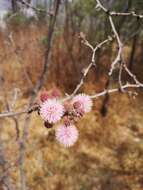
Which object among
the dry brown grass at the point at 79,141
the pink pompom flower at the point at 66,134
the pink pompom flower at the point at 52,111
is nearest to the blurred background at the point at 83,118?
the dry brown grass at the point at 79,141

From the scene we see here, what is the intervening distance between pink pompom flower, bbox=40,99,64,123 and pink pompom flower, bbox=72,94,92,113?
59 mm

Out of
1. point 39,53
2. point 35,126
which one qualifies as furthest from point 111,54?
point 35,126

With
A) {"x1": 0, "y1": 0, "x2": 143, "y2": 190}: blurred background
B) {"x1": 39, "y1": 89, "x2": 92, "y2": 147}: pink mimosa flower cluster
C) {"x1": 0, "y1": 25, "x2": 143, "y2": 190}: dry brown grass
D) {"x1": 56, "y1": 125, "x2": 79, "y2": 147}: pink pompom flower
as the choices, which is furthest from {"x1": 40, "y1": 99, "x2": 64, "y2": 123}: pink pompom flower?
{"x1": 0, "y1": 25, "x2": 143, "y2": 190}: dry brown grass

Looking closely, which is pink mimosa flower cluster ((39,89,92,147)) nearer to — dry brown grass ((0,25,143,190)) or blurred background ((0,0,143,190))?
blurred background ((0,0,143,190))

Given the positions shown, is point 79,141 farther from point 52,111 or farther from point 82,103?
point 52,111

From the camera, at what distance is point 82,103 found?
1475 millimetres

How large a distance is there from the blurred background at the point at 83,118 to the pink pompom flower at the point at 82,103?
292 cm

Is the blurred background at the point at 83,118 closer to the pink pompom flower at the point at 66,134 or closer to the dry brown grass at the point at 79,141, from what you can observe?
the dry brown grass at the point at 79,141

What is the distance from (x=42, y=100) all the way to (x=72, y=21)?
636cm

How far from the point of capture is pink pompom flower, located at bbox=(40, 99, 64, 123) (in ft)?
4.54

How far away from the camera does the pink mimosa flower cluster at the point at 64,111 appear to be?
1.40 metres

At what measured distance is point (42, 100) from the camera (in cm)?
149

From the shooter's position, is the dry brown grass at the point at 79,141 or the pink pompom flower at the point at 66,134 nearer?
the pink pompom flower at the point at 66,134

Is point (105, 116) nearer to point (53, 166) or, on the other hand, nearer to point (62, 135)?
point (53, 166)
